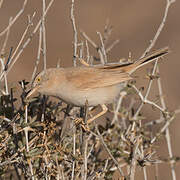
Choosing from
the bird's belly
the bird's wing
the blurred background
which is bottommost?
the bird's belly

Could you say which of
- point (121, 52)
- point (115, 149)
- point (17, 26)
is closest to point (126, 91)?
point (115, 149)

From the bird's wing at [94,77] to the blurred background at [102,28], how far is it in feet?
23.4

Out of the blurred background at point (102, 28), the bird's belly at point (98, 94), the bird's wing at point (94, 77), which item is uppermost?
the blurred background at point (102, 28)

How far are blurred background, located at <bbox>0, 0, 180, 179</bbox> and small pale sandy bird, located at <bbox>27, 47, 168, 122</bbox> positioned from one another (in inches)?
281

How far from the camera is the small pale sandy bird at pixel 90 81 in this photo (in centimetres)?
427

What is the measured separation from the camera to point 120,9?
14633mm

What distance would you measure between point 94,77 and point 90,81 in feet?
0.21

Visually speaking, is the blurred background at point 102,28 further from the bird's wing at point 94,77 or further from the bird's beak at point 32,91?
the bird's beak at point 32,91

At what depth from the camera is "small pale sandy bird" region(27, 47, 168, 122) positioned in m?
4.27

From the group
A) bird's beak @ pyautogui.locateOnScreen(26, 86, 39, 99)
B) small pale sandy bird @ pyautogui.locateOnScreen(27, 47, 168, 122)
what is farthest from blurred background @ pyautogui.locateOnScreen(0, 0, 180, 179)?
bird's beak @ pyautogui.locateOnScreen(26, 86, 39, 99)

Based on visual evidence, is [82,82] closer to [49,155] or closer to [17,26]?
[49,155]

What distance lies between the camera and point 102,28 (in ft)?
45.8

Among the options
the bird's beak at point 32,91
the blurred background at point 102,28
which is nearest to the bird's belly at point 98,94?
the bird's beak at point 32,91

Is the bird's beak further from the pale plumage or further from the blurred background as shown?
the blurred background
